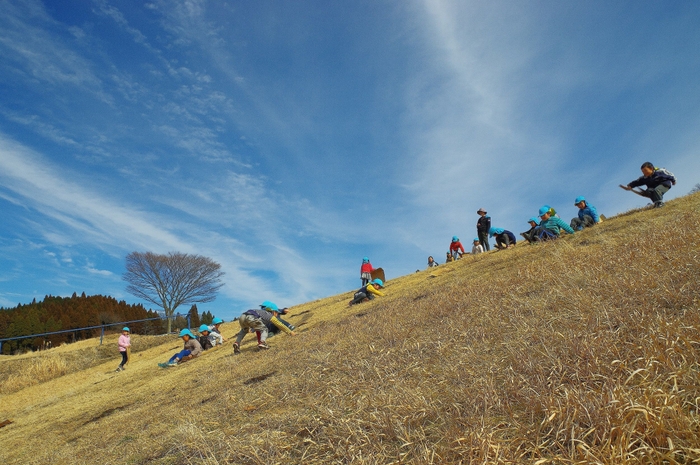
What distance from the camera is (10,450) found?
701 cm

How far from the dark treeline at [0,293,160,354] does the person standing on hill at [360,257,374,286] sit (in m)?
28.0

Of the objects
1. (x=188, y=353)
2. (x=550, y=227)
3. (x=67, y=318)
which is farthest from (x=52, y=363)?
(x=67, y=318)

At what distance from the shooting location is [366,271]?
1834cm

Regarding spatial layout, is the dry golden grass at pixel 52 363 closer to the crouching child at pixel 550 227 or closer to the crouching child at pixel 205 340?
the crouching child at pixel 205 340

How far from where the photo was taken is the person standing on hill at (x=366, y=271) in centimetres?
1816

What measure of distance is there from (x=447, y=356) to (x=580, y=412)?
6.79 feet

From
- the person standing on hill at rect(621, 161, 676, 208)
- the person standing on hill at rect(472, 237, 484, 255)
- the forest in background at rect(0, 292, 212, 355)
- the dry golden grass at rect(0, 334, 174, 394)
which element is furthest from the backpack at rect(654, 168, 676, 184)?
the forest in background at rect(0, 292, 212, 355)

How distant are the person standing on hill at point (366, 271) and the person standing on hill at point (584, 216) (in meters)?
8.65

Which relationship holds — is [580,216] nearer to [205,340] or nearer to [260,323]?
[260,323]

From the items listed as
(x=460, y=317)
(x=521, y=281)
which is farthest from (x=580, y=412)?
(x=521, y=281)

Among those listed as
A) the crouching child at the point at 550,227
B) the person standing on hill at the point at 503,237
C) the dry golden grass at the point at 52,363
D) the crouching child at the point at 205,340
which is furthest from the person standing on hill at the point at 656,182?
the dry golden grass at the point at 52,363

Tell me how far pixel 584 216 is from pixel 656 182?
7.20ft

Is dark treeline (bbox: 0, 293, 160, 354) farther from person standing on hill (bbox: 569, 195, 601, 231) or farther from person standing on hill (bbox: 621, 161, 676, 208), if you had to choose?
person standing on hill (bbox: 621, 161, 676, 208)

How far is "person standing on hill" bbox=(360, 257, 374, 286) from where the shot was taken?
1816 cm
